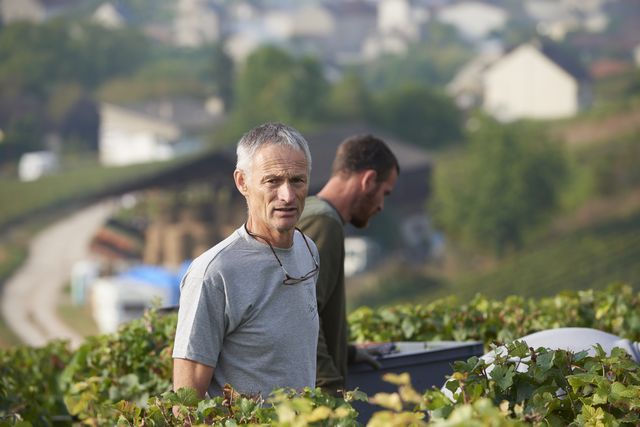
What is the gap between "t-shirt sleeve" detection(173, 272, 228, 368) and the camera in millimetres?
2900

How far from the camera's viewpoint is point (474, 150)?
73.5 metres

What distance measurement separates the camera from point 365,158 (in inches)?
163

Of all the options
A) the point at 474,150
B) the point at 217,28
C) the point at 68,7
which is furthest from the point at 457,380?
the point at 217,28

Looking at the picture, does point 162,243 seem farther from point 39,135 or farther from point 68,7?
point 68,7

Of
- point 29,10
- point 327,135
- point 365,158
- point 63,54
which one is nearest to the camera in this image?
point 365,158

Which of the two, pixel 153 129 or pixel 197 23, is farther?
pixel 197 23

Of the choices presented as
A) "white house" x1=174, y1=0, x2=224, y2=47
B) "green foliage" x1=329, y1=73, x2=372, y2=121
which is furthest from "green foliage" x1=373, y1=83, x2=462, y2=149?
"white house" x1=174, y1=0, x2=224, y2=47

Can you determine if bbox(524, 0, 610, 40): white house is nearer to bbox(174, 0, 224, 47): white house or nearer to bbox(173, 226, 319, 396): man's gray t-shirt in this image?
bbox(174, 0, 224, 47): white house

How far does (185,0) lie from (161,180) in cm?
6617

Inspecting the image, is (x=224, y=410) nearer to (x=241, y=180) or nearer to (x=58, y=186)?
(x=241, y=180)

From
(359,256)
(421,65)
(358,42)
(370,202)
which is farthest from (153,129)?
(370,202)

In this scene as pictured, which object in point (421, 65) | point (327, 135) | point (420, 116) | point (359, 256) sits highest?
point (421, 65)

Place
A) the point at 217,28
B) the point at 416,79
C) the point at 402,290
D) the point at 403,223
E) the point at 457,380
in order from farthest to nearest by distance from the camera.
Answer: the point at 217,28 → the point at 416,79 → the point at 403,223 → the point at 402,290 → the point at 457,380

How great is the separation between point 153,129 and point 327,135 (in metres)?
23.0
